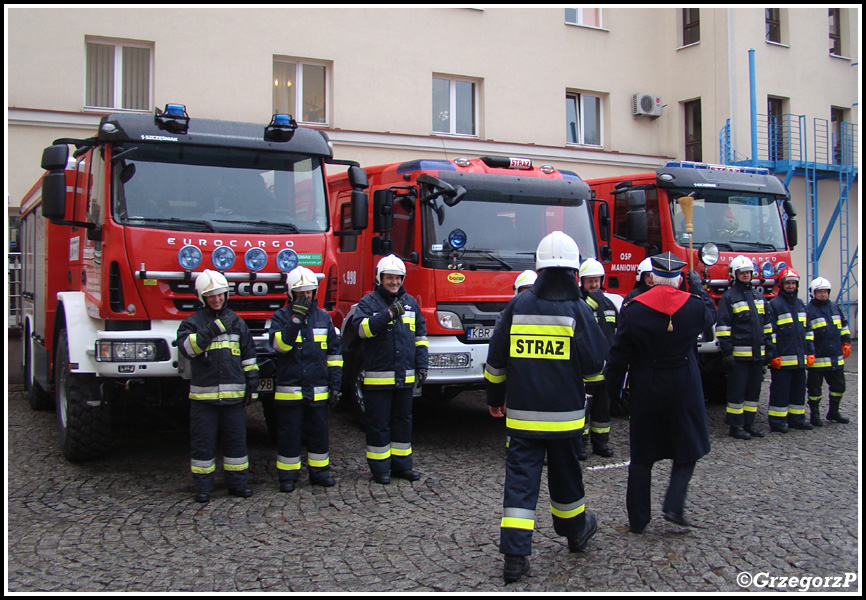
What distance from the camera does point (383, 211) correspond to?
307 inches

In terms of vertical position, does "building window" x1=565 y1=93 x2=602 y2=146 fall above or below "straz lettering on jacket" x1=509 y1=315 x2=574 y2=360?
above

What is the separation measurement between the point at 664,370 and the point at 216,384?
329 centimetres

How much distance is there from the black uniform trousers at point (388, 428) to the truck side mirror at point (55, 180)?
2886 mm

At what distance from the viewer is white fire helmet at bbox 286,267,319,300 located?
6230 millimetres

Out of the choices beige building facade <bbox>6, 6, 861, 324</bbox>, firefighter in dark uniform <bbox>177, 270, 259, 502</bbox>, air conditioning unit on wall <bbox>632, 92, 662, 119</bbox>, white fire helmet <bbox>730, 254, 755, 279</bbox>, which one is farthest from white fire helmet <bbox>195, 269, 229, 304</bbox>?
air conditioning unit on wall <bbox>632, 92, 662, 119</bbox>

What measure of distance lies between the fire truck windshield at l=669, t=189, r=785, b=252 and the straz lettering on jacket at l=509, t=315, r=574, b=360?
222 inches

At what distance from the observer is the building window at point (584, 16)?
16.6 meters

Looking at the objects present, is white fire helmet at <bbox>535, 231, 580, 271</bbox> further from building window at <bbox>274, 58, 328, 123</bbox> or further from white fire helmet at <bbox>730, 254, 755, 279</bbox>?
building window at <bbox>274, 58, 328, 123</bbox>

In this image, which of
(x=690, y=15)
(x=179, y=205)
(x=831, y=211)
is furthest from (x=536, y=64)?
(x=179, y=205)

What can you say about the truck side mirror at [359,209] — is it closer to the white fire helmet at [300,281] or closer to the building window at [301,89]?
the white fire helmet at [300,281]

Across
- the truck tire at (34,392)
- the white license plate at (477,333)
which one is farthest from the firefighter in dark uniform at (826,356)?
the truck tire at (34,392)

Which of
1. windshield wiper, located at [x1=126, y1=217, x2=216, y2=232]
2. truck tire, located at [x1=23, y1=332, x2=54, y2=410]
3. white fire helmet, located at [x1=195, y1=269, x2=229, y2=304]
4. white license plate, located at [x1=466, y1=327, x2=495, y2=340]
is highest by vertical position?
windshield wiper, located at [x1=126, y1=217, x2=216, y2=232]

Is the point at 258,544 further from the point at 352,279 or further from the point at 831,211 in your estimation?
the point at 831,211

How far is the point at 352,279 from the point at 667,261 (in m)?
4.69
